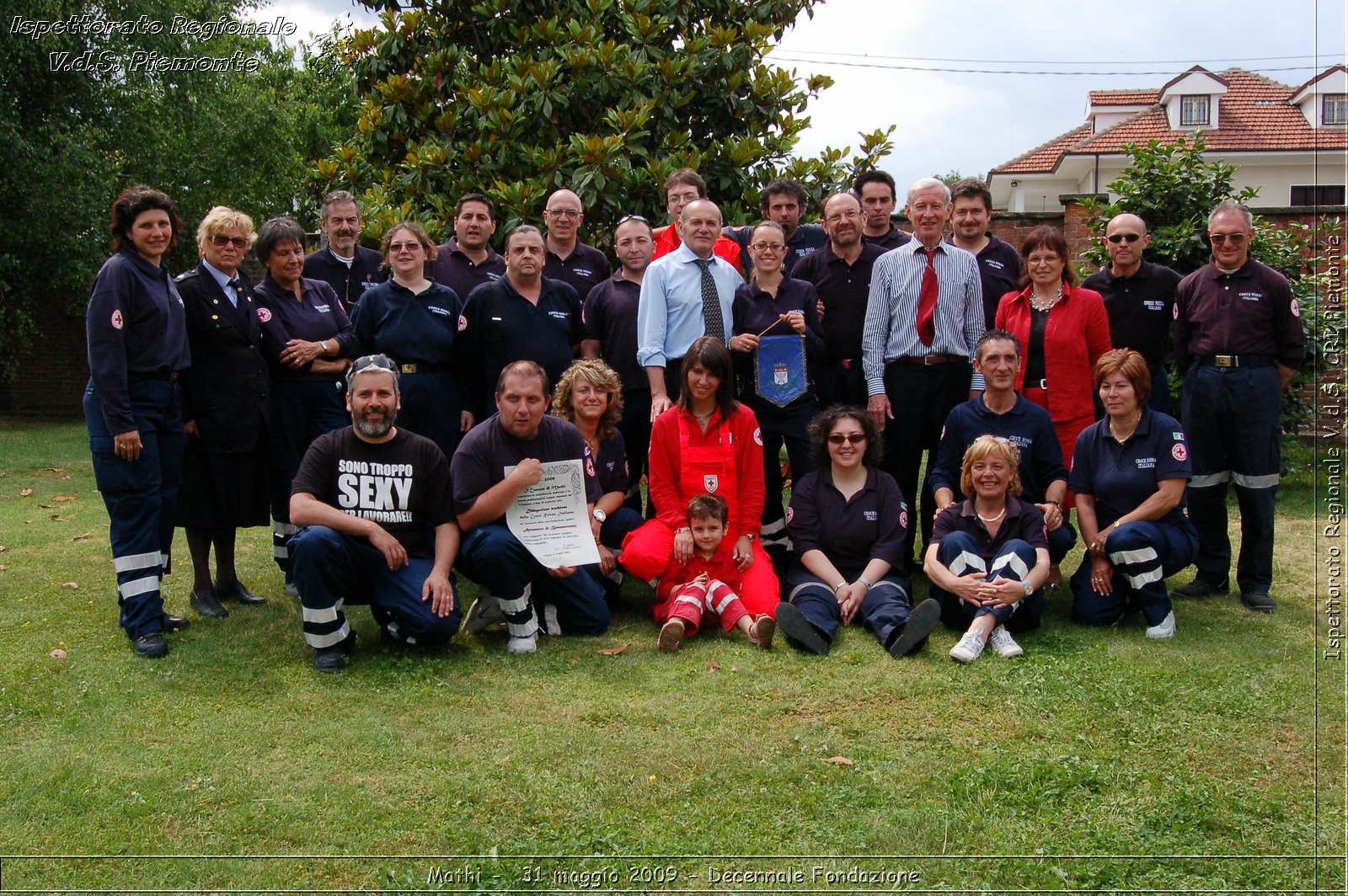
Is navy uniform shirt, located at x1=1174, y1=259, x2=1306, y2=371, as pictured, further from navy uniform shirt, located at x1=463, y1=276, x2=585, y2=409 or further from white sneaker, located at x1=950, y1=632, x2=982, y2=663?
navy uniform shirt, located at x1=463, y1=276, x2=585, y2=409

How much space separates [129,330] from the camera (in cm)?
511

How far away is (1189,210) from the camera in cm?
927

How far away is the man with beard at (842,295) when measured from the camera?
630cm

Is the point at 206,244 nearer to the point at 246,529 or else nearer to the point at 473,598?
the point at 473,598

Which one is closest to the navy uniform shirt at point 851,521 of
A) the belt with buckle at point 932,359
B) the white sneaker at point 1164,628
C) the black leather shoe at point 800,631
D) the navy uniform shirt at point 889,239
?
the black leather shoe at point 800,631

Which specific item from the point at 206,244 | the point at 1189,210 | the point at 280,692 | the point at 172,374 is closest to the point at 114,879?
the point at 280,692

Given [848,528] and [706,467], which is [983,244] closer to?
[848,528]

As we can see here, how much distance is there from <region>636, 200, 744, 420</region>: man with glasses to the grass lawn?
5.12ft

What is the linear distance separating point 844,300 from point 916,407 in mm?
773

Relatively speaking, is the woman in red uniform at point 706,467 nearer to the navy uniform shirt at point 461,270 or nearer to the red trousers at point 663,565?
the red trousers at point 663,565

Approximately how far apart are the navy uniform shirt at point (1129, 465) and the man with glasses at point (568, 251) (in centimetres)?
306

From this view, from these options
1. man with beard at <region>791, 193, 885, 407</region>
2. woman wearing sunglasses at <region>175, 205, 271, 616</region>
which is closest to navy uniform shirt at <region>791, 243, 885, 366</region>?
man with beard at <region>791, 193, 885, 407</region>

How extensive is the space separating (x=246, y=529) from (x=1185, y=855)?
7145mm

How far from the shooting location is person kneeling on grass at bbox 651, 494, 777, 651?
5145 millimetres
